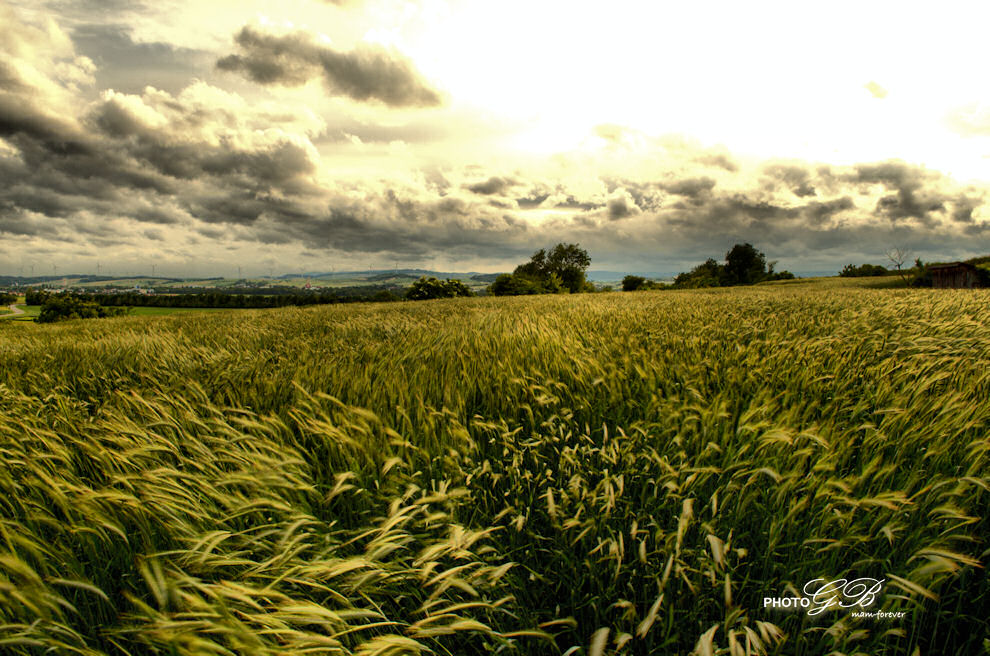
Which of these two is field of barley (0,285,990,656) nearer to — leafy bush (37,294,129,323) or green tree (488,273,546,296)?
leafy bush (37,294,129,323)

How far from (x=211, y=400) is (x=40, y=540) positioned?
63.6 inches

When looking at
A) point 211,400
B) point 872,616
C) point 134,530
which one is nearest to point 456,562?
point 134,530

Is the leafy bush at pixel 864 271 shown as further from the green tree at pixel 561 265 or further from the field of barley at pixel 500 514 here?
the field of barley at pixel 500 514

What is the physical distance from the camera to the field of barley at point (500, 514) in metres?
1.23

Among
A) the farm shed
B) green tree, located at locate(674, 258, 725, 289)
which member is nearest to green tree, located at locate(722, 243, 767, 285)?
green tree, located at locate(674, 258, 725, 289)

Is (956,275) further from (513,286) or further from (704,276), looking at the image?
(704,276)

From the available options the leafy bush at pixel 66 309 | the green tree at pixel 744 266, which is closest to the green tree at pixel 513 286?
the leafy bush at pixel 66 309

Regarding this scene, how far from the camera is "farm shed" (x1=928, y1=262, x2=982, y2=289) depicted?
109 feet

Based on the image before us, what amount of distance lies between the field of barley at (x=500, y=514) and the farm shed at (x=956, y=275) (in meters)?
47.6

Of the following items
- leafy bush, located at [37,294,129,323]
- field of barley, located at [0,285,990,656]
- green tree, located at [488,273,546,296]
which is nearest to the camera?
field of barley, located at [0,285,990,656]

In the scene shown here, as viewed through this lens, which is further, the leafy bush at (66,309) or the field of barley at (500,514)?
the leafy bush at (66,309)

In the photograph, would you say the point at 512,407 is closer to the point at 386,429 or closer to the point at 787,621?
the point at 386,429

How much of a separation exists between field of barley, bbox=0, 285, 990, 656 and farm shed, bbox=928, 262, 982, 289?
47.6 metres

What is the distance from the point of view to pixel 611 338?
4.79m
